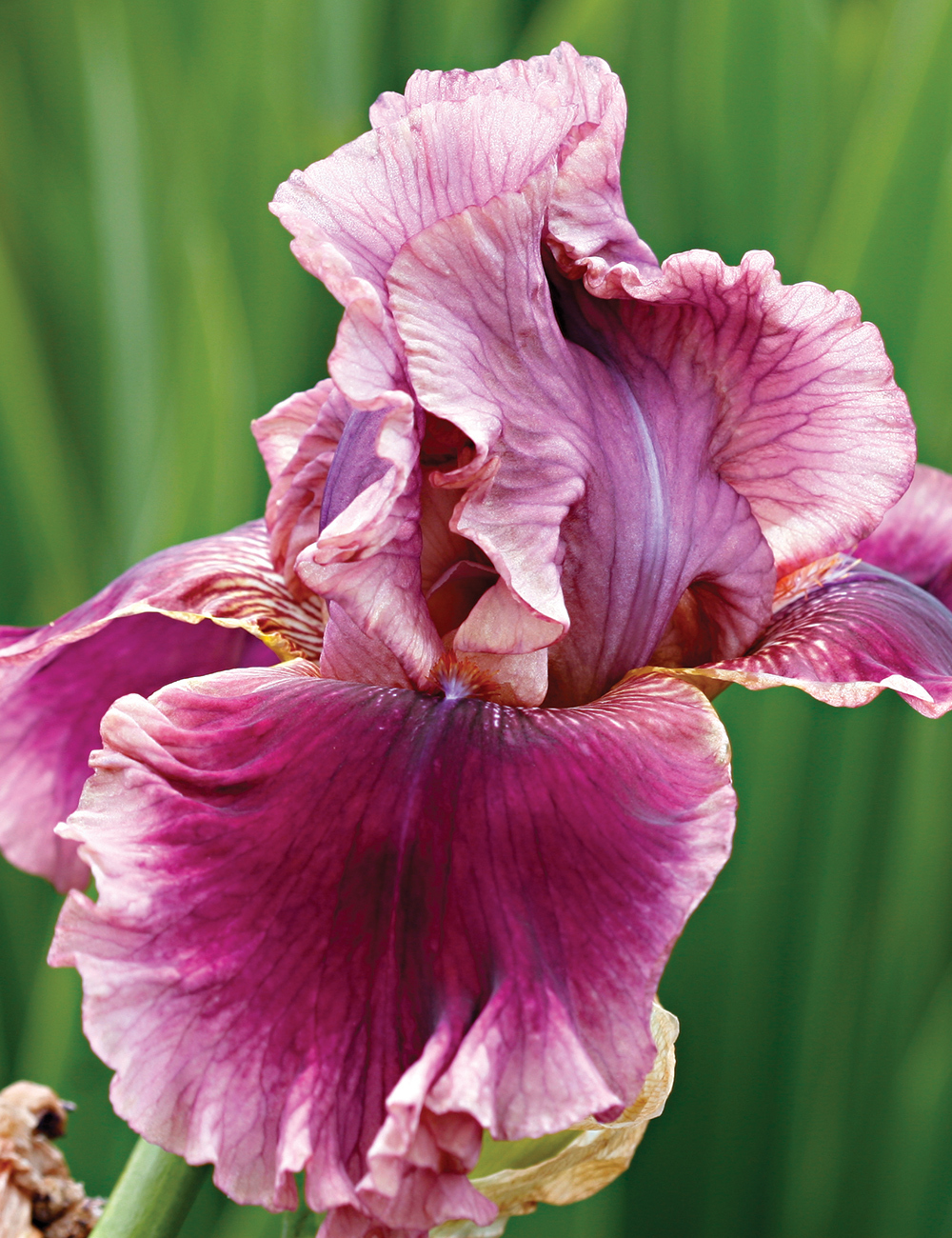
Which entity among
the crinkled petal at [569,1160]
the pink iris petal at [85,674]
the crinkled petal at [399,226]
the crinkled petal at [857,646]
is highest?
the crinkled petal at [399,226]

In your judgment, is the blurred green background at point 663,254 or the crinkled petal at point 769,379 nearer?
the crinkled petal at point 769,379

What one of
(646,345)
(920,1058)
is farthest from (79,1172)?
(646,345)

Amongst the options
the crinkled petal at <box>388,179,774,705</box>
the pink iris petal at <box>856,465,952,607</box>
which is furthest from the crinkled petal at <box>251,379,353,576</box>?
the pink iris petal at <box>856,465,952,607</box>

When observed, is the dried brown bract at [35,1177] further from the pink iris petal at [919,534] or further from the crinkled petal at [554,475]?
the pink iris petal at [919,534]

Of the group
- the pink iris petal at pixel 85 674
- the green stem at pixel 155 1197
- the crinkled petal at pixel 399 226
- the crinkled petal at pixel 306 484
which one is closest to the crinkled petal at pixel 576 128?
the crinkled petal at pixel 399 226

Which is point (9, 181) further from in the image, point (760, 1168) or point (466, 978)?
point (760, 1168)

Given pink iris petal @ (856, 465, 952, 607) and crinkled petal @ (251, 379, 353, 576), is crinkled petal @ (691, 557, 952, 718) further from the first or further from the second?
crinkled petal @ (251, 379, 353, 576)
